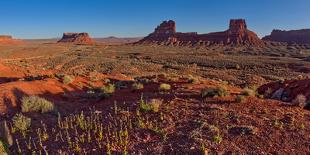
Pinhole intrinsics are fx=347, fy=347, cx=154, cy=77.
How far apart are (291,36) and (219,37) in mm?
29747

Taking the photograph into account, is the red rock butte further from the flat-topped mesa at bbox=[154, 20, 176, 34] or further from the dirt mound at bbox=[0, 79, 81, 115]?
the dirt mound at bbox=[0, 79, 81, 115]

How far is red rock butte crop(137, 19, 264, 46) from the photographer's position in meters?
112

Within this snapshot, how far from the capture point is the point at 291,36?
12656 centimetres

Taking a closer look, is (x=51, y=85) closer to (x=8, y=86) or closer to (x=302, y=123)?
(x=8, y=86)

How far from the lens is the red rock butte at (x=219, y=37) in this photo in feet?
367

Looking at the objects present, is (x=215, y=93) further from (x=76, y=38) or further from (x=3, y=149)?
(x=76, y=38)

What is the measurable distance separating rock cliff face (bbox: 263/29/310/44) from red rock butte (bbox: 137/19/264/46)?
10789 millimetres

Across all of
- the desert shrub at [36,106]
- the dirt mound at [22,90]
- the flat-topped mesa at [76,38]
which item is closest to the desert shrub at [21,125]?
the desert shrub at [36,106]

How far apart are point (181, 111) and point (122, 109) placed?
1.81 meters

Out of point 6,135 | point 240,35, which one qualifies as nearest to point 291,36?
point 240,35

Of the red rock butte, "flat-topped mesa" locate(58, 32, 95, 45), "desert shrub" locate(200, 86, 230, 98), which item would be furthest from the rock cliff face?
"desert shrub" locate(200, 86, 230, 98)

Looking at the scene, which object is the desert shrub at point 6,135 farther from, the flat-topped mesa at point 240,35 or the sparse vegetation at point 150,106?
the flat-topped mesa at point 240,35

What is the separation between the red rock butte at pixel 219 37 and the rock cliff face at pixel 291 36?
10789 mm

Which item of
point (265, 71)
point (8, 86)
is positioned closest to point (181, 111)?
point (8, 86)
